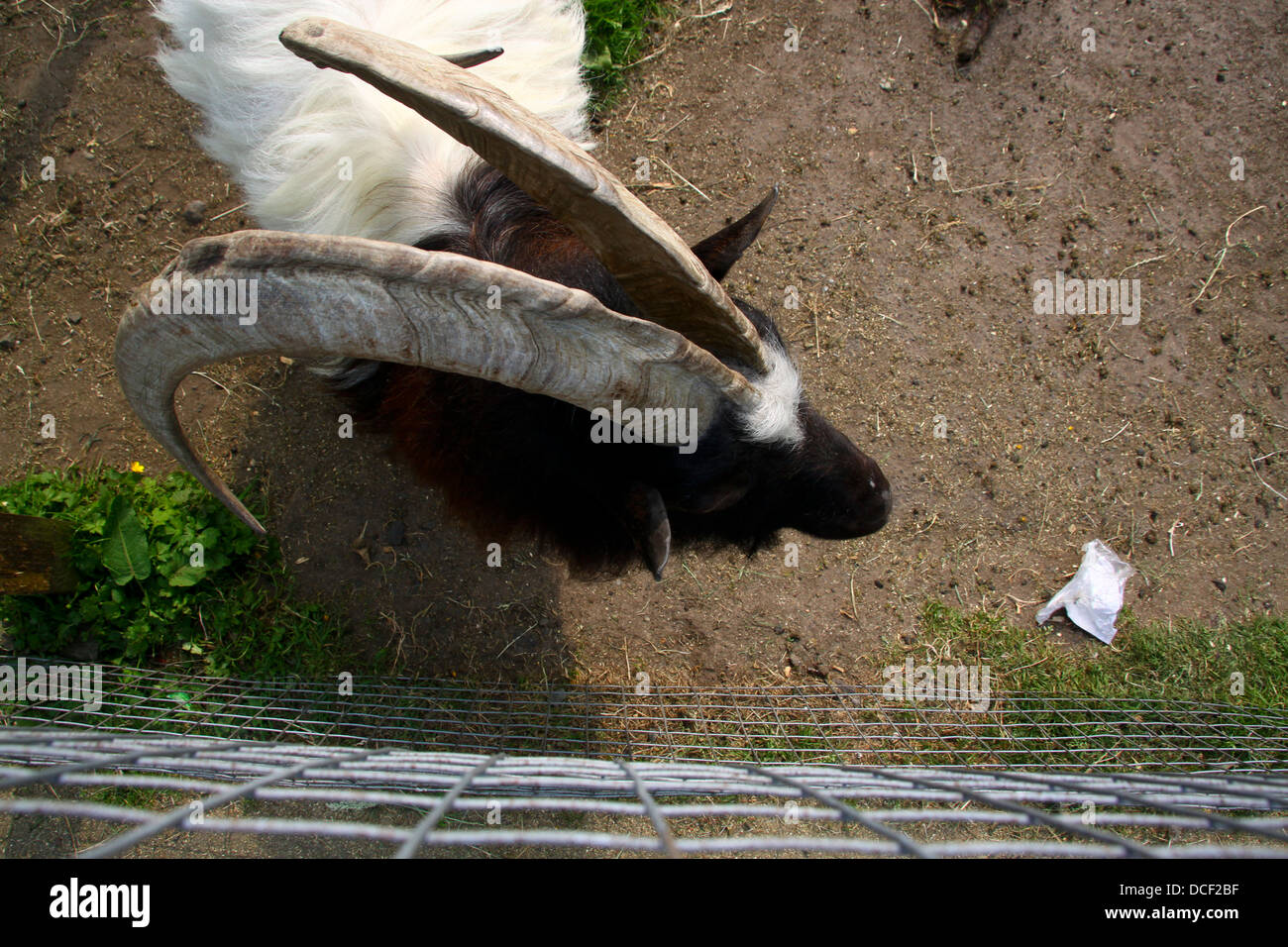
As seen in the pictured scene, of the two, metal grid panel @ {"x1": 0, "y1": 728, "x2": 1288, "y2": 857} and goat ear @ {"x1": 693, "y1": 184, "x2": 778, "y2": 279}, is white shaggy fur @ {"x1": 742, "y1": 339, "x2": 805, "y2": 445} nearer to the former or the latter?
goat ear @ {"x1": 693, "y1": 184, "x2": 778, "y2": 279}

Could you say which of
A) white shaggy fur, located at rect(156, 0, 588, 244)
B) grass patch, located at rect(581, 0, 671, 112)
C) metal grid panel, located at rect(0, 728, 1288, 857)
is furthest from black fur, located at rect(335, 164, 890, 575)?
grass patch, located at rect(581, 0, 671, 112)

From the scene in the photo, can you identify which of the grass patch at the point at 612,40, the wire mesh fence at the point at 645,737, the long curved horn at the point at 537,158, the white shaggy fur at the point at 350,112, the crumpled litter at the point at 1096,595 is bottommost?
the wire mesh fence at the point at 645,737

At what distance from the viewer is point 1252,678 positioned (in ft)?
14.1

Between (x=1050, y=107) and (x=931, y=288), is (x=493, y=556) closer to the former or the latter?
(x=931, y=288)

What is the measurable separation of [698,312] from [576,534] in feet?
4.21

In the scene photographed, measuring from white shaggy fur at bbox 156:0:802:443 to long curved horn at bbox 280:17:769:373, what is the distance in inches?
24.1

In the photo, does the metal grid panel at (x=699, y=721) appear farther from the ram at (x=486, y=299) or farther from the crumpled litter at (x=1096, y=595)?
the ram at (x=486, y=299)

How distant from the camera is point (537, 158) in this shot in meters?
1.80

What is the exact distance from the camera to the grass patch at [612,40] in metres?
4.63

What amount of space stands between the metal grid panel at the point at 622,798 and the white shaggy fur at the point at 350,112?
124 centimetres

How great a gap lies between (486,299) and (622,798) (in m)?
2.46

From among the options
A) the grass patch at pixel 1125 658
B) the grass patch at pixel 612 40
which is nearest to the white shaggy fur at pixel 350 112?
the grass patch at pixel 612 40

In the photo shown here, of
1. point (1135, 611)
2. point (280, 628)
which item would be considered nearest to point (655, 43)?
point (280, 628)

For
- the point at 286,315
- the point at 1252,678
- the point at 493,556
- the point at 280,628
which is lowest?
the point at 1252,678
